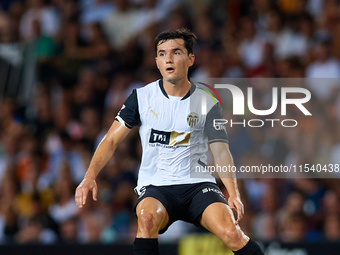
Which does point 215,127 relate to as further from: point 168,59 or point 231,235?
point 231,235

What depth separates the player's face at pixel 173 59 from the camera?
4.46m

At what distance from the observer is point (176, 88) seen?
181 inches

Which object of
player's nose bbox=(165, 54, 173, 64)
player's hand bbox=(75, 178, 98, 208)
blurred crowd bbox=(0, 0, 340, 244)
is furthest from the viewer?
blurred crowd bbox=(0, 0, 340, 244)

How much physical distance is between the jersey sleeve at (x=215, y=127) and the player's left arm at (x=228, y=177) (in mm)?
47

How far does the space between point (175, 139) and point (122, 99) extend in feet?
11.3

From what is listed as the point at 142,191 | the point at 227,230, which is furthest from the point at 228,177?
the point at 142,191

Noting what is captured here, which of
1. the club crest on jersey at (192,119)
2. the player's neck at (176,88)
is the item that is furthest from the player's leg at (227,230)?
the player's neck at (176,88)

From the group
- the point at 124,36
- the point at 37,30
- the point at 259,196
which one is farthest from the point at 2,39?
the point at 259,196

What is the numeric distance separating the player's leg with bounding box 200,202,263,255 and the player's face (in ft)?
4.03

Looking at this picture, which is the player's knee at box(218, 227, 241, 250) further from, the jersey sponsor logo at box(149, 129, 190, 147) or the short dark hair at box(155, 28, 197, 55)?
the short dark hair at box(155, 28, 197, 55)

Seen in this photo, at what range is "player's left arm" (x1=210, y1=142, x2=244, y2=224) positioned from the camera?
13.8ft

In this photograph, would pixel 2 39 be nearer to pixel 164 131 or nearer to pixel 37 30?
pixel 37 30

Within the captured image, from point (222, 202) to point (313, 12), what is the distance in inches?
186

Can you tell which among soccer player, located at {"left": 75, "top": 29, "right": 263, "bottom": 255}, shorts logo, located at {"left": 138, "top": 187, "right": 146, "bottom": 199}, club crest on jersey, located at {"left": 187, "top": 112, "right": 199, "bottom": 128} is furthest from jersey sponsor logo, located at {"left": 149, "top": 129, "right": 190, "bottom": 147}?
shorts logo, located at {"left": 138, "top": 187, "right": 146, "bottom": 199}
